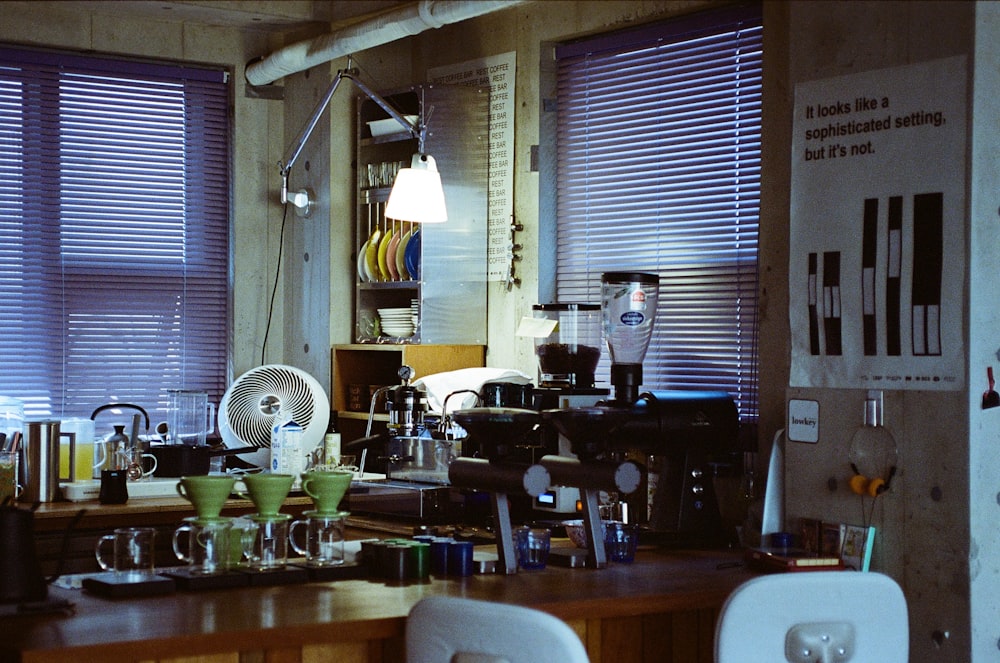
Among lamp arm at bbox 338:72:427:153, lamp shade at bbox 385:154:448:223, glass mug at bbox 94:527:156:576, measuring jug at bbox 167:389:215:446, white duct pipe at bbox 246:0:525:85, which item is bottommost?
glass mug at bbox 94:527:156:576

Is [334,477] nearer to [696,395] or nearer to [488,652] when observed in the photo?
[488,652]

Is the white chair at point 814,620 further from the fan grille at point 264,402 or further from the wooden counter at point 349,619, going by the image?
the fan grille at point 264,402

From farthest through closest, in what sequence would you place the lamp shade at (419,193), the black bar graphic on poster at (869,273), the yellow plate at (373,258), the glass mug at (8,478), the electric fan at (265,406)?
the yellow plate at (373,258), the electric fan at (265,406), the lamp shade at (419,193), the glass mug at (8,478), the black bar graphic on poster at (869,273)

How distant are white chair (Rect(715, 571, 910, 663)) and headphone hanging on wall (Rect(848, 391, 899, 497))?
25.7 inches

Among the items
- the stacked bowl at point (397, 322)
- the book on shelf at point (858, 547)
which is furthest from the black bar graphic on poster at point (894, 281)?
the stacked bowl at point (397, 322)

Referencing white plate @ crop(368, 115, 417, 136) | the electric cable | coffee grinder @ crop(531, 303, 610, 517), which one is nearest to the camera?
coffee grinder @ crop(531, 303, 610, 517)

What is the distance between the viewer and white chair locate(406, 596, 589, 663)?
2.23 m

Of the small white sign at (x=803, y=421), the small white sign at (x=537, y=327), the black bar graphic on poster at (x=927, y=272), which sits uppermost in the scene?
the black bar graphic on poster at (x=927, y=272)

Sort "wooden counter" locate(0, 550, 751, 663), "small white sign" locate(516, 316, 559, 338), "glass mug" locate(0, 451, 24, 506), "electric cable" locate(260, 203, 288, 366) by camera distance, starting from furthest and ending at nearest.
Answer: "electric cable" locate(260, 203, 288, 366) → "small white sign" locate(516, 316, 559, 338) → "glass mug" locate(0, 451, 24, 506) → "wooden counter" locate(0, 550, 751, 663)

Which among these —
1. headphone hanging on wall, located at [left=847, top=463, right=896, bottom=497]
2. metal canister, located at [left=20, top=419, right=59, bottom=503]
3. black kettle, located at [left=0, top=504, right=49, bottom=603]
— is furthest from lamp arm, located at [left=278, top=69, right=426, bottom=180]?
Answer: black kettle, located at [left=0, top=504, right=49, bottom=603]

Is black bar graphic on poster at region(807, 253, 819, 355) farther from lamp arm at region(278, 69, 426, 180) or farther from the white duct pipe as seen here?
lamp arm at region(278, 69, 426, 180)

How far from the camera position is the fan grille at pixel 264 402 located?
5.32m

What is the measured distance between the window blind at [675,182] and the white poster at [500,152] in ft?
0.89

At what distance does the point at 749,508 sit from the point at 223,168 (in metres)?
3.53
